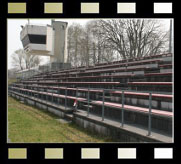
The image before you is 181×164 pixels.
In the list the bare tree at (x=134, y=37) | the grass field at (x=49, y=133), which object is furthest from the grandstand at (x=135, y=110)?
the bare tree at (x=134, y=37)

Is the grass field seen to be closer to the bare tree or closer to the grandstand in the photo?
the grandstand

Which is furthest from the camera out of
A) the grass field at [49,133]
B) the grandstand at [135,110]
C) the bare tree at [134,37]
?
the bare tree at [134,37]

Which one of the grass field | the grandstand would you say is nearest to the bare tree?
the grandstand

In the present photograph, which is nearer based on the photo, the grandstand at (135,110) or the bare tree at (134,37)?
the grandstand at (135,110)

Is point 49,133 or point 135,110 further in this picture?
point 49,133

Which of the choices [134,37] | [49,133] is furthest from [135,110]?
[134,37]

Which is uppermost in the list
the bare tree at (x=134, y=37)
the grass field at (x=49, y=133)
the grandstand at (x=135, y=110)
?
the bare tree at (x=134, y=37)

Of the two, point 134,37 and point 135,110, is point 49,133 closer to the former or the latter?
point 135,110

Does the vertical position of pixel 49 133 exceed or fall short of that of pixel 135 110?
it falls short

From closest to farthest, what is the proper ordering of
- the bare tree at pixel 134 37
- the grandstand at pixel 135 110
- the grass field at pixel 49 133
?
the grandstand at pixel 135 110, the grass field at pixel 49 133, the bare tree at pixel 134 37

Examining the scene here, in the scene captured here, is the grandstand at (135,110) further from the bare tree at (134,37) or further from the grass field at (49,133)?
the bare tree at (134,37)

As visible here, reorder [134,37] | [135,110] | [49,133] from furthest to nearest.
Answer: [134,37]
[49,133]
[135,110]
